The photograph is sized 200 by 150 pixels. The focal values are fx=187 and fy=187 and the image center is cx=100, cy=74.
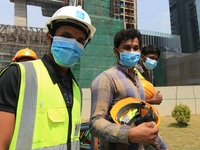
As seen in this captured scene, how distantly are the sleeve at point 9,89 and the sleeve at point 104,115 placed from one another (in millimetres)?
528

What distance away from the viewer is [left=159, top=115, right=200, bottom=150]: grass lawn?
5.79m

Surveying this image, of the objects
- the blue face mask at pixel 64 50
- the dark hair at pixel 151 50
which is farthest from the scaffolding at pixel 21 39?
the blue face mask at pixel 64 50

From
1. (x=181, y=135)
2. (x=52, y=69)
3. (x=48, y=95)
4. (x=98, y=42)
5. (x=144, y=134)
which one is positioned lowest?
(x=181, y=135)

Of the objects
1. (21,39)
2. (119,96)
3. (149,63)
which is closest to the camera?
(119,96)

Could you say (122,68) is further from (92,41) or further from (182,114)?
(92,41)

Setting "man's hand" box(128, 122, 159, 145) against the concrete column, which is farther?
the concrete column

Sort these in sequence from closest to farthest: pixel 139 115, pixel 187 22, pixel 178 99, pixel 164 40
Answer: pixel 139 115
pixel 178 99
pixel 187 22
pixel 164 40

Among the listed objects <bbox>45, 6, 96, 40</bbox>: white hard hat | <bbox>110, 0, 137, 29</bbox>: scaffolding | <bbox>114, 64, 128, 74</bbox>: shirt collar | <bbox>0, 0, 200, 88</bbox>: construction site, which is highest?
<bbox>110, 0, 137, 29</bbox>: scaffolding

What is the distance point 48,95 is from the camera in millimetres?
1054

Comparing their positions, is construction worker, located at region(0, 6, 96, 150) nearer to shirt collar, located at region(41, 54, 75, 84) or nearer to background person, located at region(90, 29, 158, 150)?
shirt collar, located at region(41, 54, 75, 84)

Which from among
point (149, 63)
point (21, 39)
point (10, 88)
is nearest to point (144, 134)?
point (10, 88)

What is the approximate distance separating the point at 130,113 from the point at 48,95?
0.56 metres

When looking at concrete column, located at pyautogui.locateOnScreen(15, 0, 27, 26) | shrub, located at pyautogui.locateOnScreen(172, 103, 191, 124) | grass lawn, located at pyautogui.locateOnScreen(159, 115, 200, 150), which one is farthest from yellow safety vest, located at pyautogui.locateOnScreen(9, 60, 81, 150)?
concrete column, located at pyautogui.locateOnScreen(15, 0, 27, 26)

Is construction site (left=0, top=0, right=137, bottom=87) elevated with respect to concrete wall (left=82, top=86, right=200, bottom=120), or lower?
elevated
